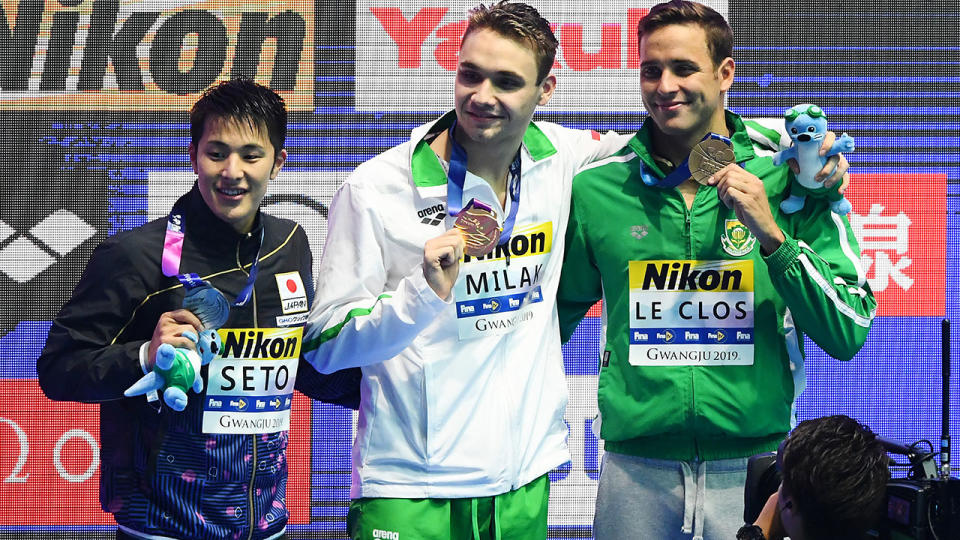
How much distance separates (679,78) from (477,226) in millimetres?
705

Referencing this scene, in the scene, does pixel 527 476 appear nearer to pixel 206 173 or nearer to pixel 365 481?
pixel 365 481

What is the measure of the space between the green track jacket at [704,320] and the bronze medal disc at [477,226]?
0.45m

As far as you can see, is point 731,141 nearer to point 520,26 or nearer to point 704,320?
point 704,320

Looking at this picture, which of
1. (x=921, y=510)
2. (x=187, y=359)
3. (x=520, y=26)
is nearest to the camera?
(x=921, y=510)

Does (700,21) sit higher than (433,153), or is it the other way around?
(700,21)

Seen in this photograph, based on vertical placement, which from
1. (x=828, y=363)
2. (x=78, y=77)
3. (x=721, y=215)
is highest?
(x=78, y=77)

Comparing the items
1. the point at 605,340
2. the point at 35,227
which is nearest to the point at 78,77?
the point at 35,227

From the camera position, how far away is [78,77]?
4.55 meters

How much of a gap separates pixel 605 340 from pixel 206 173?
1112mm

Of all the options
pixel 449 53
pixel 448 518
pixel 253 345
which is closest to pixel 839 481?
pixel 448 518

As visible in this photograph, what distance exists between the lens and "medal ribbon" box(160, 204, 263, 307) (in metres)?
2.73

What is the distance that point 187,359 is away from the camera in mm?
2568

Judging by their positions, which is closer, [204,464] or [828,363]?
[204,464]

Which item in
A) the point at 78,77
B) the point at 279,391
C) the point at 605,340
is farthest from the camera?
the point at 78,77
